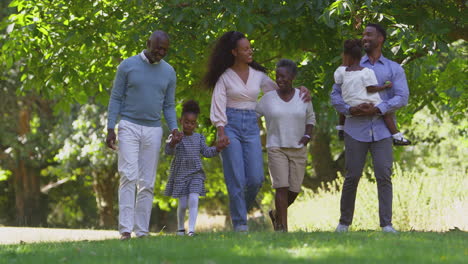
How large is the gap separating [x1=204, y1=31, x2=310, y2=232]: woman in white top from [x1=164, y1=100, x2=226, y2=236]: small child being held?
1.49ft

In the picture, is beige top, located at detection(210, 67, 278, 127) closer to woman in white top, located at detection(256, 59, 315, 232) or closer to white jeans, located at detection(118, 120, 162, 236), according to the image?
woman in white top, located at detection(256, 59, 315, 232)

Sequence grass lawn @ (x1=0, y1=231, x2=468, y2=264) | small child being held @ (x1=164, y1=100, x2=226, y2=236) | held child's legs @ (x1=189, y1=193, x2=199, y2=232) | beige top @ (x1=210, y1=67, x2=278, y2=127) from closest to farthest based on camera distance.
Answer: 1. grass lawn @ (x1=0, y1=231, x2=468, y2=264)
2. beige top @ (x1=210, y1=67, x2=278, y2=127)
3. held child's legs @ (x1=189, y1=193, x2=199, y2=232)
4. small child being held @ (x1=164, y1=100, x2=226, y2=236)

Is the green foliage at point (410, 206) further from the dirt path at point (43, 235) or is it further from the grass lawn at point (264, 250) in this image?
the grass lawn at point (264, 250)

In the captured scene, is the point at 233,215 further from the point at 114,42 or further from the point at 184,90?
the point at 114,42

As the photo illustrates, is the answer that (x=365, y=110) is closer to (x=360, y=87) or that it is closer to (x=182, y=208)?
(x=360, y=87)

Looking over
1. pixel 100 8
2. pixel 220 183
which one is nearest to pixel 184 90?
pixel 100 8

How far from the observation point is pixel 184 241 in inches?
296

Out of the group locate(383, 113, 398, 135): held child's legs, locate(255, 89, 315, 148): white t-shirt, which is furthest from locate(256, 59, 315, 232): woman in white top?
locate(383, 113, 398, 135): held child's legs

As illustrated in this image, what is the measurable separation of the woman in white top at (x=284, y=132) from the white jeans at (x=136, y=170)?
4.11 feet

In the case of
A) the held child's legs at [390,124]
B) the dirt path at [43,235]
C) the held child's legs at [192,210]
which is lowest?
the dirt path at [43,235]

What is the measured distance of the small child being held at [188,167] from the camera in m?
9.27

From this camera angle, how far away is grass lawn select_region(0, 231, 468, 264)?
242 inches

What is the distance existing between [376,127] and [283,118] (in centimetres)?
110

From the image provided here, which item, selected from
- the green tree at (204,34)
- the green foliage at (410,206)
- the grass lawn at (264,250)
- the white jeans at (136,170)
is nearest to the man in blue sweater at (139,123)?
the white jeans at (136,170)
